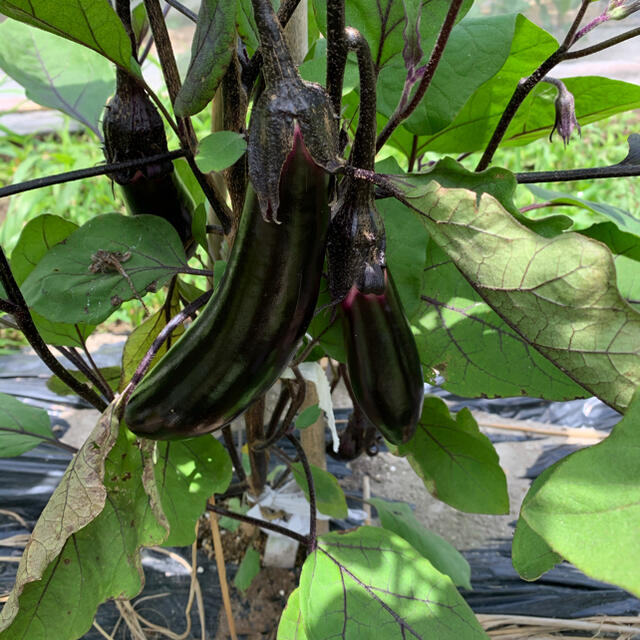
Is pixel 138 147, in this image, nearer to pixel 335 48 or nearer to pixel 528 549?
pixel 335 48

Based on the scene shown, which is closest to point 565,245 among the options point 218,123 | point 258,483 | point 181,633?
point 218,123

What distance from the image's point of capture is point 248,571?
0.87m

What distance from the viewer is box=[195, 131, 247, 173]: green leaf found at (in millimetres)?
334

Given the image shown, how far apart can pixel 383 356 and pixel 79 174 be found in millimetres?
250

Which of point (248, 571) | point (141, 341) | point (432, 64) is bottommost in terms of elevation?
point (248, 571)

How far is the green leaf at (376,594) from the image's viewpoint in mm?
520

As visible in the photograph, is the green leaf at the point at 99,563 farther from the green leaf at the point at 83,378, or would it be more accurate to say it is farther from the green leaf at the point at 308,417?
the green leaf at the point at 83,378

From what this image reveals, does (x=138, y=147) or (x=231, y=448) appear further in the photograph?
(x=231, y=448)

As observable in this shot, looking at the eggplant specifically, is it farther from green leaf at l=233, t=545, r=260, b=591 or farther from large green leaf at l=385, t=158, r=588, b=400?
green leaf at l=233, t=545, r=260, b=591

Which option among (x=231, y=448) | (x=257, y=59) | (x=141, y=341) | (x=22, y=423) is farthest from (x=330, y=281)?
(x=22, y=423)

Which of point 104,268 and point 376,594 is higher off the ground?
point 104,268

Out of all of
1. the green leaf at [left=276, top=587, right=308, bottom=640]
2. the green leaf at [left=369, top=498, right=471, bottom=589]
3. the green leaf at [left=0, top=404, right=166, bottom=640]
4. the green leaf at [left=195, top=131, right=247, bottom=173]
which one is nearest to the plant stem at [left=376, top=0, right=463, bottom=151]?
the green leaf at [left=195, top=131, right=247, bottom=173]

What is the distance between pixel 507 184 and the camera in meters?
0.38

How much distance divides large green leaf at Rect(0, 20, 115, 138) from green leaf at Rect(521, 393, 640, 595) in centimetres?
55
